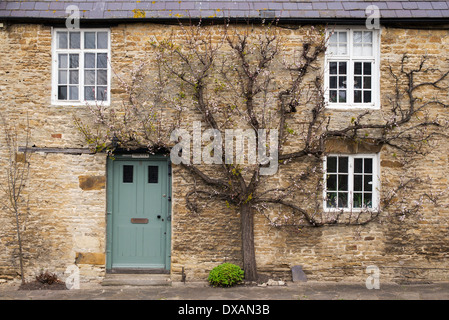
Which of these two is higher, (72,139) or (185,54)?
(185,54)

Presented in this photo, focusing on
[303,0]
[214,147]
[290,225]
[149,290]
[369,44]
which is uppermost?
[303,0]

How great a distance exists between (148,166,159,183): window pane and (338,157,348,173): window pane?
365 centimetres

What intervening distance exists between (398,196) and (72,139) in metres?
6.48

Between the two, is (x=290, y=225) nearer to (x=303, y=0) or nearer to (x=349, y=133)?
(x=349, y=133)

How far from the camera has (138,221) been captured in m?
9.31

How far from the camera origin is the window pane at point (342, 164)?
370 inches

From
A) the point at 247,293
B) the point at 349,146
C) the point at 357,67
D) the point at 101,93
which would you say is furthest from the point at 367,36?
the point at 247,293

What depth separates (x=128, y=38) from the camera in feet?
30.1

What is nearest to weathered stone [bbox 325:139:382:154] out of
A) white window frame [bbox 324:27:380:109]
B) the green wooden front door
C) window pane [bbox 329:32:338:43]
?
white window frame [bbox 324:27:380:109]

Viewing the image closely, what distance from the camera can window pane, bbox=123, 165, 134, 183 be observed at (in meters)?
9.38

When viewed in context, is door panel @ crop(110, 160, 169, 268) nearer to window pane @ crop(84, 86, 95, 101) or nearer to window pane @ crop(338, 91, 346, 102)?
window pane @ crop(84, 86, 95, 101)

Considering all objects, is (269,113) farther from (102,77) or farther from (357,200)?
(102,77)

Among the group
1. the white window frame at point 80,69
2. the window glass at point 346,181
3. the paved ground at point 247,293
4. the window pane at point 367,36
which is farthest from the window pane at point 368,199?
the white window frame at point 80,69

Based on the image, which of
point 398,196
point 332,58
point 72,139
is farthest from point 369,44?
point 72,139
